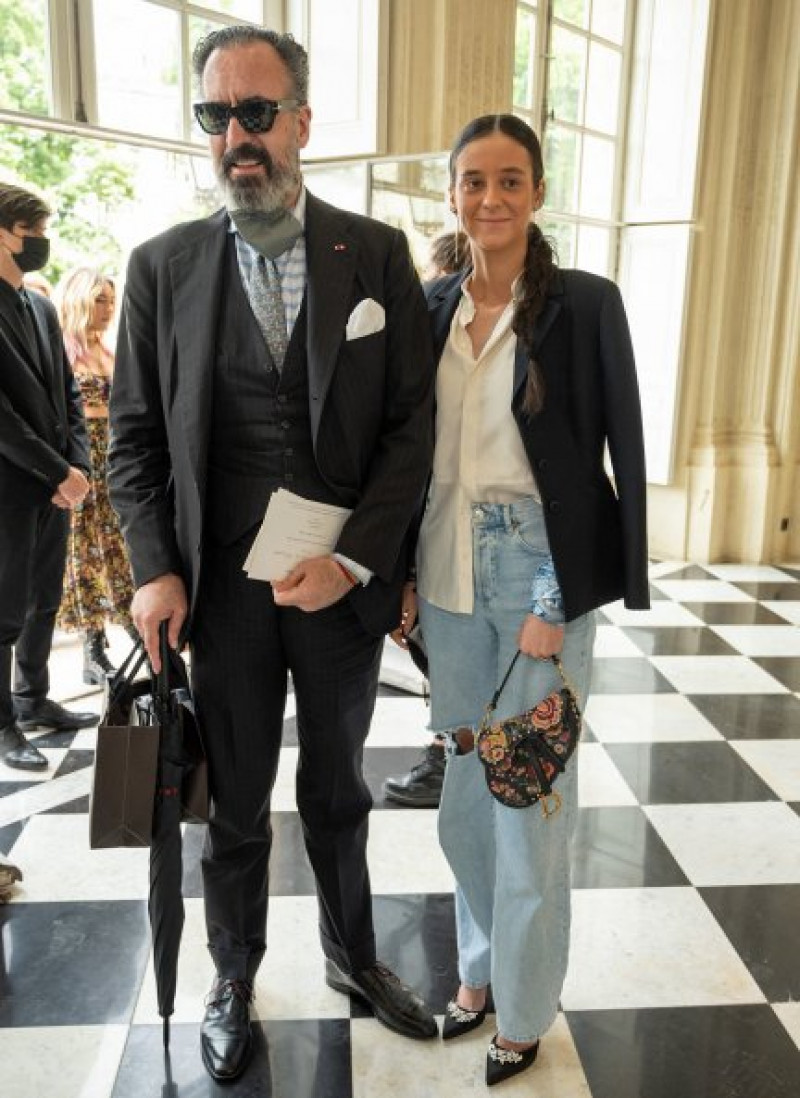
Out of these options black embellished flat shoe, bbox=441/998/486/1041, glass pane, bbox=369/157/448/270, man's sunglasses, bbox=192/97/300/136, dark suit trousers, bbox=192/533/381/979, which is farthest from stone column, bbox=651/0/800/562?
man's sunglasses, bbox=192/97/300/136

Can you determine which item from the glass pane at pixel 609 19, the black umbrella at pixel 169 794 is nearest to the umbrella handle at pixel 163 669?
the black umbrella at pixel 169 794

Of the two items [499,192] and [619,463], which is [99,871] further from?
[499,192]

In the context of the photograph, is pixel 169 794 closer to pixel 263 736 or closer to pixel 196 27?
pixel 263 736

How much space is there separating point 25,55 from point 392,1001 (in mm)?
3588

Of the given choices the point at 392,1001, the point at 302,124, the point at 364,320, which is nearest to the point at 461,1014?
the point at 392,1001

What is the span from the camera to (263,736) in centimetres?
186

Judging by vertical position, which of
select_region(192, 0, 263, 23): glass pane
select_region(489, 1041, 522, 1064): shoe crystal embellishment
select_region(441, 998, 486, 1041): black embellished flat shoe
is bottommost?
select_region(441, 998, 486, 1041): black embellished flat shoe

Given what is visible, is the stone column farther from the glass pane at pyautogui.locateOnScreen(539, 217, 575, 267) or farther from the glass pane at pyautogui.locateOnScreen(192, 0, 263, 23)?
the glass pane at pyautogui.locateOnScreen(192, 0, 263, 23)

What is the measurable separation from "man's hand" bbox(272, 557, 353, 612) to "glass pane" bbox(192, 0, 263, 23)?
3.65m

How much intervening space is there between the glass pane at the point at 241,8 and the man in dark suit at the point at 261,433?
320 centimetres

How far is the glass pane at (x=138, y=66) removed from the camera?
12.9 feet

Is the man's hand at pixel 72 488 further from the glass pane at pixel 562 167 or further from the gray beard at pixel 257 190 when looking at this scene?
the glass pane at pixel 562 167

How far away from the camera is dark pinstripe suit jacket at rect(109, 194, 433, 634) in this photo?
5.52ft

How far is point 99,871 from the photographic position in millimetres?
2602
